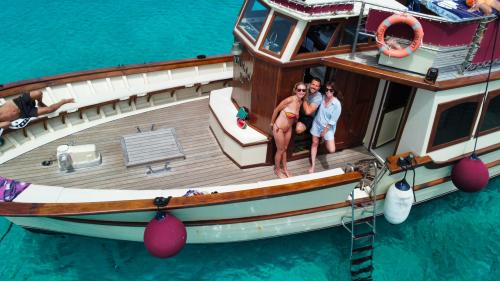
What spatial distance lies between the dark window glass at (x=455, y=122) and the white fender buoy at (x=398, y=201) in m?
0.92

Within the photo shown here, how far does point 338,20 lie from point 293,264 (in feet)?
13.4

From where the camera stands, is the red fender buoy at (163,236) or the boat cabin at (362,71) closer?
the red fender buoy at (163,236)

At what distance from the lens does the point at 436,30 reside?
5203mm

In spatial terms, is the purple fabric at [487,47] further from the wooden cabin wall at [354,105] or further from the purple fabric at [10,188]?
the purple fabric at [10,188]

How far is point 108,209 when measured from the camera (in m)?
5.28

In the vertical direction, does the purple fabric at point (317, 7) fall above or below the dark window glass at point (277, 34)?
above

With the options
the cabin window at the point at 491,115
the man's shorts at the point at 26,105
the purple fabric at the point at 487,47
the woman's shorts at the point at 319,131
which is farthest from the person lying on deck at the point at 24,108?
the cabin window at the point at 491,115

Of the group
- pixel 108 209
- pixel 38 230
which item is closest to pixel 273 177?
pixel 108 209

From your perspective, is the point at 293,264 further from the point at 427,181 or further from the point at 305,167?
the point at 427,181

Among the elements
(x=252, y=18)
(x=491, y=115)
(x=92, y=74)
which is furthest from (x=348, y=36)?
(x=92, y=74)

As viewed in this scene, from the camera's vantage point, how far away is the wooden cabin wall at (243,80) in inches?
251

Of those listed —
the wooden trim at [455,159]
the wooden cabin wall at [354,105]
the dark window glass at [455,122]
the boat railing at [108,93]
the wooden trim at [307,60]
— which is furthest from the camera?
the boat railing at [108,93]

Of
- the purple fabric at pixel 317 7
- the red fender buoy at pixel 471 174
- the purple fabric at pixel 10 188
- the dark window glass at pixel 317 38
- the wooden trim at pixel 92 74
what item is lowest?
the purple fabric at pixel 10 188

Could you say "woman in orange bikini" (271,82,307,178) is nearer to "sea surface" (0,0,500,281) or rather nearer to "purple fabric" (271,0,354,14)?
"purple fabric" (271,0,354,14)
